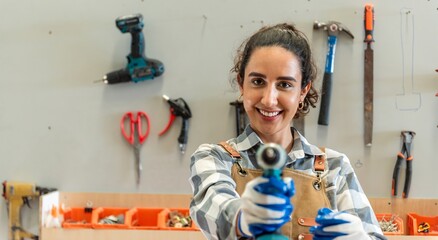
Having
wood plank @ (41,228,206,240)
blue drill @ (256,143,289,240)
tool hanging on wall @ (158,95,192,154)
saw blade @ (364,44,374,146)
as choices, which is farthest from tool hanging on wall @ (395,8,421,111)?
blue drill @ (256,143,289,240)

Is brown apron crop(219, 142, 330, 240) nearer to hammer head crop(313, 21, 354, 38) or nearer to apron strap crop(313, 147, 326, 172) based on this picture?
A: apron strap crop(313, 147, 326, 172)

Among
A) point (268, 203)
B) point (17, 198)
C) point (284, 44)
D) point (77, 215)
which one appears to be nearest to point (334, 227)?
point (268, 203)

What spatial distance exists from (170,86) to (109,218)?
61 cm

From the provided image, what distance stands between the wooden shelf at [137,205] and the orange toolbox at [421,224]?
0.04 metres

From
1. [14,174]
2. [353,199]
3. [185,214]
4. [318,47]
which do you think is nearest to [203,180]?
[353,199]

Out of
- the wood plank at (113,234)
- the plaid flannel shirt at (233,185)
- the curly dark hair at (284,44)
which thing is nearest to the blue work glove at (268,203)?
the plaid flannel shirt at (233,185)

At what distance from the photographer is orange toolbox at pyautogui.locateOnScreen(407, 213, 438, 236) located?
5.95 ft

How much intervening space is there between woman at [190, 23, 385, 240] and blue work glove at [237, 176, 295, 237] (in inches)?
6.7

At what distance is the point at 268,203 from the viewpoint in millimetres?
592

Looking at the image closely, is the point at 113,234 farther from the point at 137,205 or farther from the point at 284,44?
the point at 284,44

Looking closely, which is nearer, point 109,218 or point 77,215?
point 109,218

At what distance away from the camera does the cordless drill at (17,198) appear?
2057 mm

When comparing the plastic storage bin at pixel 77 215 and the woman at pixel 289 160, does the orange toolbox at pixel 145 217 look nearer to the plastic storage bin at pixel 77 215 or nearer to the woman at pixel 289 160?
the plastic storage bin at pixel 77 215

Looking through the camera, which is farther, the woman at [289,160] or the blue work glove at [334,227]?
the woman at [289,160]
